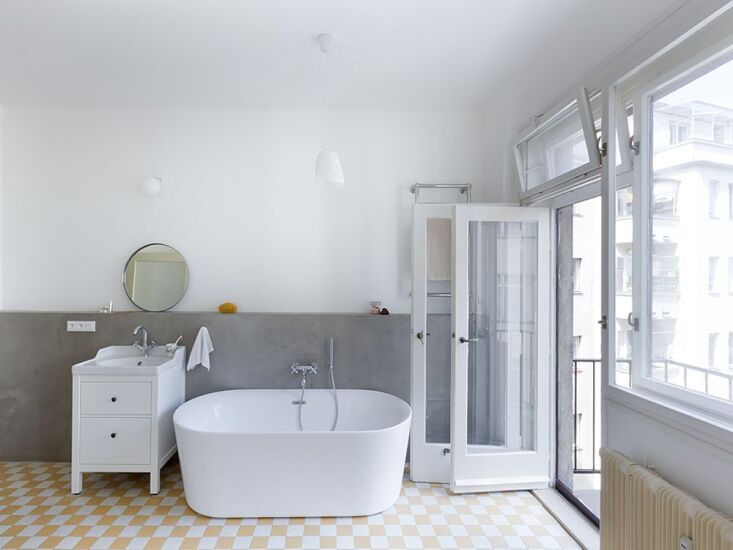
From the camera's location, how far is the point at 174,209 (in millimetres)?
3432

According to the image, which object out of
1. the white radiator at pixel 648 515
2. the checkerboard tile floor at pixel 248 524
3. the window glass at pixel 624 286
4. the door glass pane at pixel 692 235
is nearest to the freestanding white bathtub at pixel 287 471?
the checkerboard tile floor at pixel 248 524

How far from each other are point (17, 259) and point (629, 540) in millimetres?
4320

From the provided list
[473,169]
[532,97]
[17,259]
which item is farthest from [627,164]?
[17,259]

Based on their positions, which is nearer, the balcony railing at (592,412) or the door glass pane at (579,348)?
the door glass pane at (579,348)

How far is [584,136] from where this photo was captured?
6.88 ft

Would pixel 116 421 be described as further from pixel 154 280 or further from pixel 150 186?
pixel 150 186

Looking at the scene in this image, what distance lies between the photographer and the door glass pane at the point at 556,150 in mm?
2277

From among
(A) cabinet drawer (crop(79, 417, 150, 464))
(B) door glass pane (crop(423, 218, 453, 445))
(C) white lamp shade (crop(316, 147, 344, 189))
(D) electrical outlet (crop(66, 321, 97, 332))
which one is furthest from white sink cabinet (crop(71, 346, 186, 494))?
(B) door glass pane (crop(423, 218, 453, 445))

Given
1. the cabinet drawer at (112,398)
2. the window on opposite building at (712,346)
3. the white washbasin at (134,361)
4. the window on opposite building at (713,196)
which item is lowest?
the cabinet drawer at (112,398)

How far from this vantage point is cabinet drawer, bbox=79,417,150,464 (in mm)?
2764

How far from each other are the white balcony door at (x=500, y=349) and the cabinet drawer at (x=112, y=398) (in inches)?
82.0

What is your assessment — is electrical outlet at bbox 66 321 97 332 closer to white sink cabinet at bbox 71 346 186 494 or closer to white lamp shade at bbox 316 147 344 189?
white sink cabinet at bbox 71 346 186 494

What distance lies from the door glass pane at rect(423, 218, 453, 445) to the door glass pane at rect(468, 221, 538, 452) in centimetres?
23

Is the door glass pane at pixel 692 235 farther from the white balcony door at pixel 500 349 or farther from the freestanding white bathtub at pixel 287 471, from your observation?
the freestanding white bathtub at pixel 287 471
